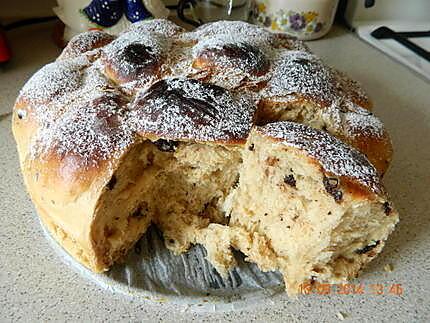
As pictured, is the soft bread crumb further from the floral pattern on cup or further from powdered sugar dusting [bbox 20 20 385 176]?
the floral pattern on cup

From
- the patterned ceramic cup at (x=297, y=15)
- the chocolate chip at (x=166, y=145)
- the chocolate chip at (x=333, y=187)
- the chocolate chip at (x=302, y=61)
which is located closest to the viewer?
the chocolate chip at (x=333, y=187)

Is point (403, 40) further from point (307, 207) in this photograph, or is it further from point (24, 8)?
point (24, 8)

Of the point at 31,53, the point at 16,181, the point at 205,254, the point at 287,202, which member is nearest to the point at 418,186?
the point at 287,202

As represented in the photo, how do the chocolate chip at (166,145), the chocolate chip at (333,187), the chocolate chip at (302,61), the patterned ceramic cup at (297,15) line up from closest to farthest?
the chocolate chip at (333,187) < the chocolate chip at (166,145) < the chocolate chip at (302,61) < the patterned ceramic cup at (297,15)

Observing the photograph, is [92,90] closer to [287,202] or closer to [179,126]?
[179,126]

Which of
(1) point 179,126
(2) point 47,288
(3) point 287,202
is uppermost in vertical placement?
(1) point 179,126

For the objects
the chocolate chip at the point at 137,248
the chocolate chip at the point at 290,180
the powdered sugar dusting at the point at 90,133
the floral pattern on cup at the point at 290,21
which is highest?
the powdered sugar dusting at the point at 90,133

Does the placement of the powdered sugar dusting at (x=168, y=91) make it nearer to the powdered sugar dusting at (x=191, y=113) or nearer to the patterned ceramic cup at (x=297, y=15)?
the powdered sugar dusting at (x=191, y=113)

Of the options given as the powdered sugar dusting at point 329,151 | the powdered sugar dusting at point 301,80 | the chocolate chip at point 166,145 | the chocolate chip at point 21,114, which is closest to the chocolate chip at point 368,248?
the powdered sugar dusting at point 329,151
